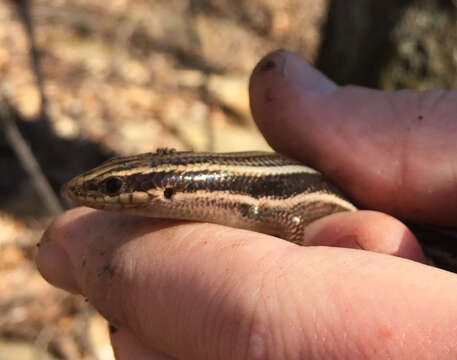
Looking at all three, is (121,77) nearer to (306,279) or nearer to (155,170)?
(155,170)

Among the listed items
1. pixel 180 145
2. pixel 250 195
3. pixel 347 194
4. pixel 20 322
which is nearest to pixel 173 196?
pixel 250 195

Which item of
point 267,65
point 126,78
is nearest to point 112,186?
point 267,65

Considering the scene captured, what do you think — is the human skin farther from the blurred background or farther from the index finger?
the blurred background

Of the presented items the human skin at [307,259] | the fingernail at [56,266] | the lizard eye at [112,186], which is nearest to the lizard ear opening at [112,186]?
the lizard eye at [112,186]

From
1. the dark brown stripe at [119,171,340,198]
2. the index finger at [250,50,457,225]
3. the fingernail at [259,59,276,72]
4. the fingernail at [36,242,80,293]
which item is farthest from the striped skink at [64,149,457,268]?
the fingernail at [259,59,276,72]

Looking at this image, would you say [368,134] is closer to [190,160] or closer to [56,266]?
[190,160]

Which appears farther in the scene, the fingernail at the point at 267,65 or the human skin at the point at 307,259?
the fingernail at the point at 267,65

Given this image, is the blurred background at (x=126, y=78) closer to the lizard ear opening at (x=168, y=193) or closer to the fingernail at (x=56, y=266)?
the fingernail at (x=56, y=266)
